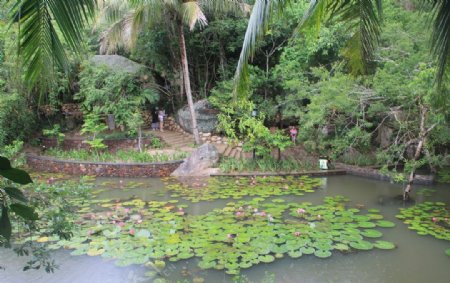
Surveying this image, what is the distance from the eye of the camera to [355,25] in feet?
13.2

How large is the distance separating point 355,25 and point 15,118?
11349 mm

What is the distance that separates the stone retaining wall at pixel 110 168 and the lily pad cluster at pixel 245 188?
3.85 ft

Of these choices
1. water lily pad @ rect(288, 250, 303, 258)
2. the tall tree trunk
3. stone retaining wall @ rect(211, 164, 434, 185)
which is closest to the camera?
water lily pad @ rect(288, 250, 303, 258)

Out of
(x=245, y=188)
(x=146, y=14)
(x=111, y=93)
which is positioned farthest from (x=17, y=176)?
(x=111, y=93)

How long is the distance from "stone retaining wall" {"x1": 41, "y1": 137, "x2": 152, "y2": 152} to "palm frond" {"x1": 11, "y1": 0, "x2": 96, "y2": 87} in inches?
425

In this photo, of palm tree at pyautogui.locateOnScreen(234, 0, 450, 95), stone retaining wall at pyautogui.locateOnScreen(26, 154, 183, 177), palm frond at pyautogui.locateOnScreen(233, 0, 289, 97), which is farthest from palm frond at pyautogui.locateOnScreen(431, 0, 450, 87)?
stone retaining wall at pyautogui.locateOnScreen(26, 154, 183, 177)

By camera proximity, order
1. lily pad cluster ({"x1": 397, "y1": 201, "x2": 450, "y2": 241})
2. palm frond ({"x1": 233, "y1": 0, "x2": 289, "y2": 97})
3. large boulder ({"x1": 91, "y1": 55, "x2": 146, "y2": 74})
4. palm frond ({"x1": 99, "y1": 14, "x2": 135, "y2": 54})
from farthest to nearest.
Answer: large boulder ({"x1": 91, "y1": 55, "x2": 146, "y2": 74}), palm frond ({"x1": 99, "y1": 14, "x2": 135, "y2": 54}), lily pad cluster ({"x1": 397, "y1": 201, "x2": 450, "y2": 241}), palm frond ({"x1": 233, "y1": 0, "x2": 289, "y2": 97})

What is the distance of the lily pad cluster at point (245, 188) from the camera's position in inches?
340

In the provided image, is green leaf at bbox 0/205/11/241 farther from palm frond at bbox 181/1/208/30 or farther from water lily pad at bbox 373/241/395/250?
palm frond at bbox 181/1/208/30

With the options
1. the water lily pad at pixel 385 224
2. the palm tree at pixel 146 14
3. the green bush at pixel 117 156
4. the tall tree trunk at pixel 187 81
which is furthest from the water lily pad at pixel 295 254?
the tall tree trunk at pixel 187 81

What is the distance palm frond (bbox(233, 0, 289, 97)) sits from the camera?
3545 mm

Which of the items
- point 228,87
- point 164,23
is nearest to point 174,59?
→ point 164,23

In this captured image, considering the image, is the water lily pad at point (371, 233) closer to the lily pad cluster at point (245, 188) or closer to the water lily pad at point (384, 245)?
the water lily pad at point (384, 245)

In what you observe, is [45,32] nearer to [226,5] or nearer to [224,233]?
[224,233]
